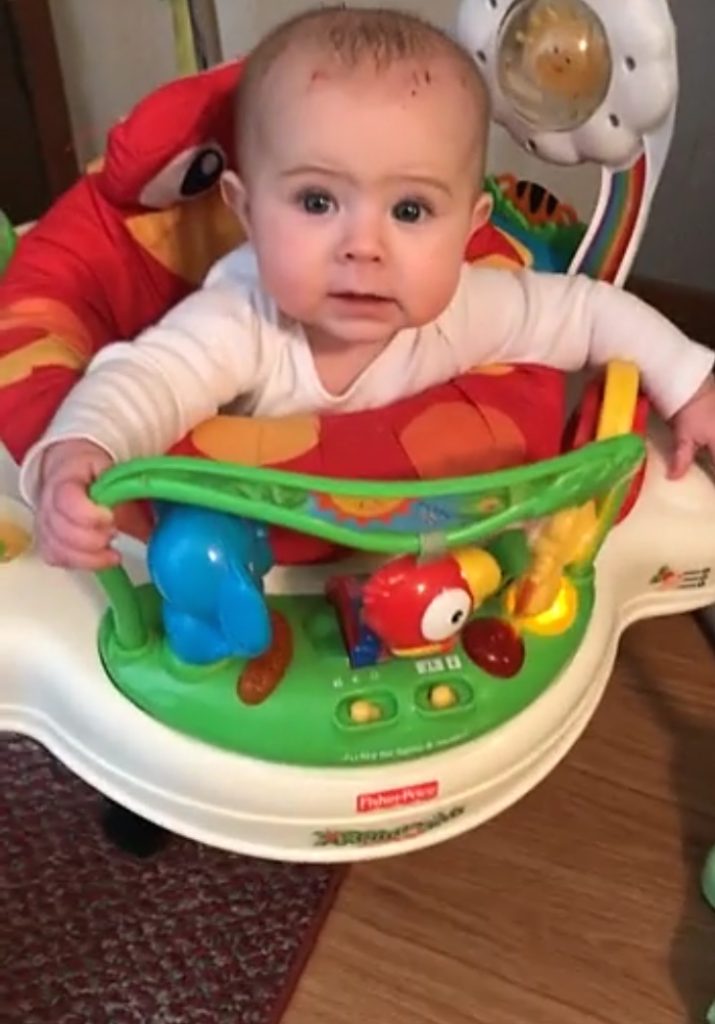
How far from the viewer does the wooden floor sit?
859mm

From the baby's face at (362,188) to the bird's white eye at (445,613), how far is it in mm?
146

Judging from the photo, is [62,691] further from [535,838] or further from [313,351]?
[535,838]

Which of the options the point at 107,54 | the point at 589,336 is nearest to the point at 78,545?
the point at 589,336

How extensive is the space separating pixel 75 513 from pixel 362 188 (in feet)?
0.65

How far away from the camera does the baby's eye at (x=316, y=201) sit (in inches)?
25.9

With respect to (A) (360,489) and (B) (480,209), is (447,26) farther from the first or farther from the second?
(A) (360,489)

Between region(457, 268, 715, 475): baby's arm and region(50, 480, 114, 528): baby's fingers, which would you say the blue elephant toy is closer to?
region(50, 480, 114, 528): baby's fingers

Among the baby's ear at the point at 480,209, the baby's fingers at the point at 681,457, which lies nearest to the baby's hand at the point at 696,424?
the baby's fingers at the point at 681,457

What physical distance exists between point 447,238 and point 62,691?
285mm

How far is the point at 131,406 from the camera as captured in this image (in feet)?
2.14

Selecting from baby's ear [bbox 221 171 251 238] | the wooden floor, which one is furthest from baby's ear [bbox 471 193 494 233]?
the wooden floor

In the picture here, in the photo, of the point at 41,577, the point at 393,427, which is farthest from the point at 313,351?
the point at 41,577

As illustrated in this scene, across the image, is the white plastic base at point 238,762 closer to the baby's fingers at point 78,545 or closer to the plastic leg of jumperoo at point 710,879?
the baby's fingers at point 78,545

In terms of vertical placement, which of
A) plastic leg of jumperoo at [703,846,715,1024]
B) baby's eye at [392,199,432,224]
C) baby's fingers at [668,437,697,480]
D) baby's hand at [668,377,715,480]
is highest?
baby's eye at [392,199,432,224]
